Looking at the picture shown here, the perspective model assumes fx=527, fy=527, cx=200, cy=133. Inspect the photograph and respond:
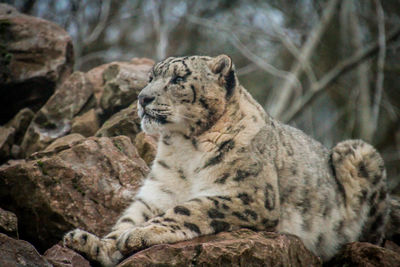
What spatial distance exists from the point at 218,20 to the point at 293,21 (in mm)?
2448

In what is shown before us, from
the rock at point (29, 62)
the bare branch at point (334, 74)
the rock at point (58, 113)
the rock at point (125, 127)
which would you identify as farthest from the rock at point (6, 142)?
the bare branch at point (334, 74)

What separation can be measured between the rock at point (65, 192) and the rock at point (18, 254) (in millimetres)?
1356

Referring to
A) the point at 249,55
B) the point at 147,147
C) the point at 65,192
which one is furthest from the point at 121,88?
the point at 249,55

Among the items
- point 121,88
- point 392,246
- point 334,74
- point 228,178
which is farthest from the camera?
point 334,74

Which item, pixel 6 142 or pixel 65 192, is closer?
pixel 65 192

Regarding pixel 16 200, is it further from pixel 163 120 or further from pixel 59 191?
pixel 163 120

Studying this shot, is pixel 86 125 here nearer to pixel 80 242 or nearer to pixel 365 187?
pixel 80 242

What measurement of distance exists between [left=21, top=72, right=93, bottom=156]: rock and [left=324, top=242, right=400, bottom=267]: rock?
4.99 metres

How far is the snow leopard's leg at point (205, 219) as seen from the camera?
4.80 metres

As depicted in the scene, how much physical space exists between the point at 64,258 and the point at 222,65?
2867 millimetres

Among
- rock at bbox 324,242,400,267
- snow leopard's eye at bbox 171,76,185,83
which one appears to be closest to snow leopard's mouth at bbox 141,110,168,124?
snow leopard's eye at bbox 171,76,185,83

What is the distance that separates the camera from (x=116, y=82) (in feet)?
30.4

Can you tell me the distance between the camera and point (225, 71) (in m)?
6.22

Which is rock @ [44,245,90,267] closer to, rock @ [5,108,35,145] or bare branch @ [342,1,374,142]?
rock @ [5,108,35,145]
